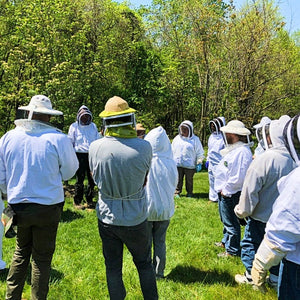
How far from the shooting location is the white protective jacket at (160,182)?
409 centimetres

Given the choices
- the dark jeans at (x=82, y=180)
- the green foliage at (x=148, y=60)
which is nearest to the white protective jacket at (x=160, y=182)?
the dark jeans at (x=82, y=180)

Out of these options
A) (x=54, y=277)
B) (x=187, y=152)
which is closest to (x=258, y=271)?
(x=54, y=277)

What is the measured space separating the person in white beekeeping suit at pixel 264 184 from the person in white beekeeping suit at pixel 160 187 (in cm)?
93

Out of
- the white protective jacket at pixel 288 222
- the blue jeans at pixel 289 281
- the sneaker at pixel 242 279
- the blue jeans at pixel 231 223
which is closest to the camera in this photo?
the white protective jacket at pixel 288 222

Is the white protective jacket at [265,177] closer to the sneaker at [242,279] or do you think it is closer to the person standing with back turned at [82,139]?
the sneaker at [242,279]

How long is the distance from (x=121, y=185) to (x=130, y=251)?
2.48ft

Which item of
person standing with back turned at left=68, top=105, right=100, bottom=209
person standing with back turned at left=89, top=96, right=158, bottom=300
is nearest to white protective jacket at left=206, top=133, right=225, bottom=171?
person standing with back turned at left=68, top=105, right=100, bottom=209

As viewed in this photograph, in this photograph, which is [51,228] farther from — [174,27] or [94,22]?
[174,27]

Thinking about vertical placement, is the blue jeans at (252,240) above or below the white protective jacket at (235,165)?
below

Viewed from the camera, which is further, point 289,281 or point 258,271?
point 258,271

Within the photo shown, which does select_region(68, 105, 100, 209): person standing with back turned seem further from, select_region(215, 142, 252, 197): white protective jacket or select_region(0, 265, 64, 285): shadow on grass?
select_region(215, 142, 252, 197): white protective jacket

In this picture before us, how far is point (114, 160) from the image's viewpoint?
3.06m

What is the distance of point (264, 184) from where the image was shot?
3787 millimetres

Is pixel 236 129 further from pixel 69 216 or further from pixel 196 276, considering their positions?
pixel 69 216
